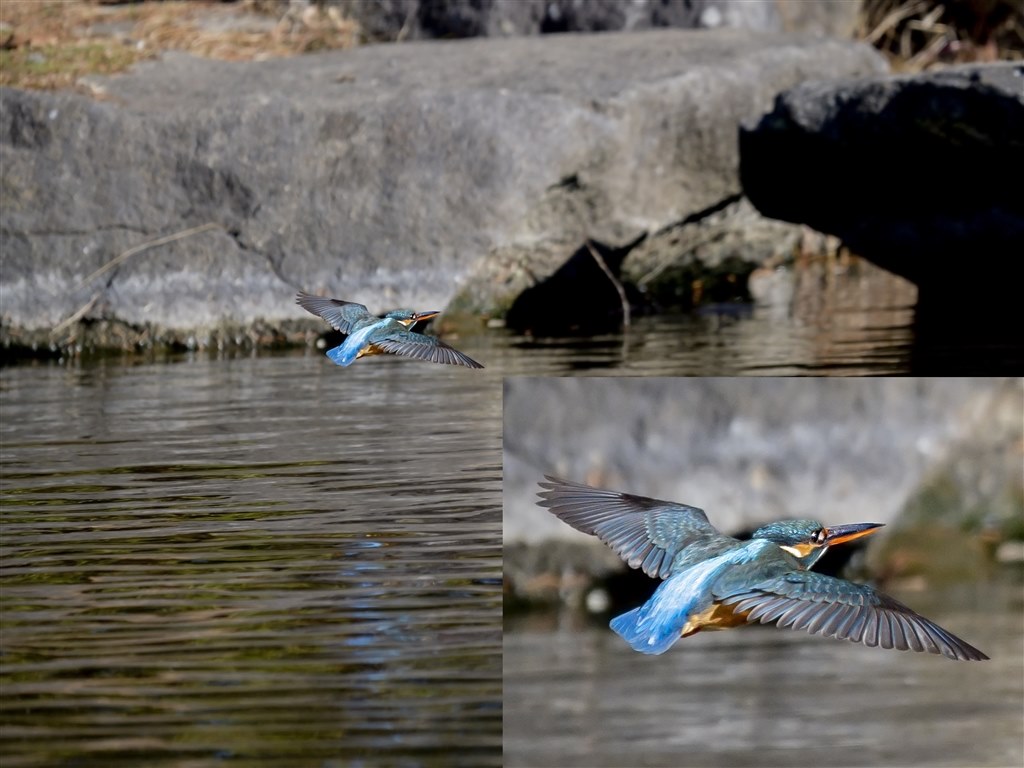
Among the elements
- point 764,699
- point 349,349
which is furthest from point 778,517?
point 349,349

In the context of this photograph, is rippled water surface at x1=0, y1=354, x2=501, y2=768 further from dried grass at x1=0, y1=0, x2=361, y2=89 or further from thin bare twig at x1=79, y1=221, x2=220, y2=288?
dried grass at x1=0, y1=0, x2=361, y2=89

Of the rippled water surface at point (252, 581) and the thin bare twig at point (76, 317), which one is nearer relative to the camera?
the rippled water surface at point (252, 581)

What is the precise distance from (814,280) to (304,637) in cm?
496

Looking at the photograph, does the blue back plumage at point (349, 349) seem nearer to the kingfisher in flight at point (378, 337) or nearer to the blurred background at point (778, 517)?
the kingfisher in flight at point (378, 337)

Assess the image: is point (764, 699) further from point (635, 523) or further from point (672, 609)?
point (672, 609)

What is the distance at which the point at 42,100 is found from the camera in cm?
585

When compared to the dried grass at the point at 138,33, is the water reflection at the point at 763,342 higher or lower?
lower

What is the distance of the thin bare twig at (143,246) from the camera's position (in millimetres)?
5590

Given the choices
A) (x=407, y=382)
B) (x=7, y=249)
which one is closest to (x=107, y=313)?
(x=7, y=249)

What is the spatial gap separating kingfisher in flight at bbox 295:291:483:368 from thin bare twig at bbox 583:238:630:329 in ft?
8.65

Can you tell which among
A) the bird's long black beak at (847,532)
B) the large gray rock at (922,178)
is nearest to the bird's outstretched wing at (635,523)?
the bird's long black beak at (847,532)

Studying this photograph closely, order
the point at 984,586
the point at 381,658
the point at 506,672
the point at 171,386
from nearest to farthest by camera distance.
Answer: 1. the point at 381,658
2. the point at 506,672
3. the point at 984,586
4. the point at 171,386

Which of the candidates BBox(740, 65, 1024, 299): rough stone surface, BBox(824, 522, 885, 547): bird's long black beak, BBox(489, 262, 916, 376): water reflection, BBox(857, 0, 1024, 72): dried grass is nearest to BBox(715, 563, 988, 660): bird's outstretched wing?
BBox(824, 522, 885, 547): bird's long black beak

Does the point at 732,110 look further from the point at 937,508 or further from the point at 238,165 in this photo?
the point at 937,508
